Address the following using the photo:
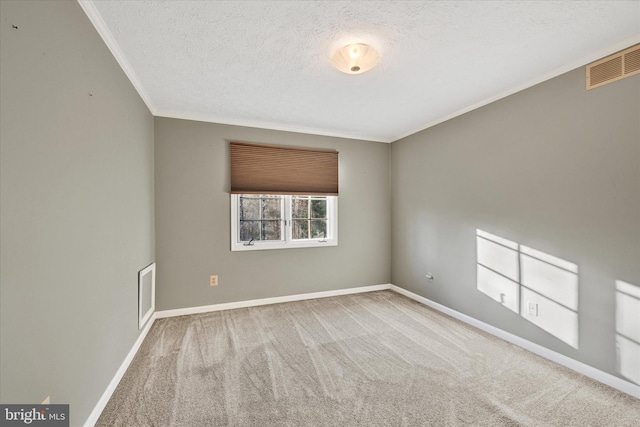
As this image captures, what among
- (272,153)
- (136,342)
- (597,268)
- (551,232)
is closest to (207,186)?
(272,153)

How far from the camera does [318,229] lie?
404 cm

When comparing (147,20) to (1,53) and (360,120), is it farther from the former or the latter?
(360,120)

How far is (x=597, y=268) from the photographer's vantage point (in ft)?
6.60

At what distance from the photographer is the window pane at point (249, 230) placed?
3609mm

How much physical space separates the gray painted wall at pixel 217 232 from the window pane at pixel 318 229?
0.73ft

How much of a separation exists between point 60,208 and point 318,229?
3.03m

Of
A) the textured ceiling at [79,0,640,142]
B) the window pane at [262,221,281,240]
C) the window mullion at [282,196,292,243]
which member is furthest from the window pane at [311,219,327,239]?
the textured ceiling at [79,0,640,142]

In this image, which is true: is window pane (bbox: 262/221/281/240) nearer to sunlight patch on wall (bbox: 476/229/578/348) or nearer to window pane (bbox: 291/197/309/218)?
window pane (bbox: 291/197/309/218)

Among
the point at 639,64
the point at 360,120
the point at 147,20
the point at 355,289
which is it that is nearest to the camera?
the point at 147,20

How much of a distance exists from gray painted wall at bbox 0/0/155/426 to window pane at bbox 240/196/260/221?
5.13 feet

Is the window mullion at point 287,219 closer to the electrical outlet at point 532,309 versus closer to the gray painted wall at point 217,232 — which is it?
the gray painted wall at point 217,232

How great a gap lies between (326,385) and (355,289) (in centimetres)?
226

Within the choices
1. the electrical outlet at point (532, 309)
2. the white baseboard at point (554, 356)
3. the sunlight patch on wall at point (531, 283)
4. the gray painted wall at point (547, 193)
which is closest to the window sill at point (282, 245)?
the gray painted wall at point (547, 193)

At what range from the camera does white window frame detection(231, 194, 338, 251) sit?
350 cm
